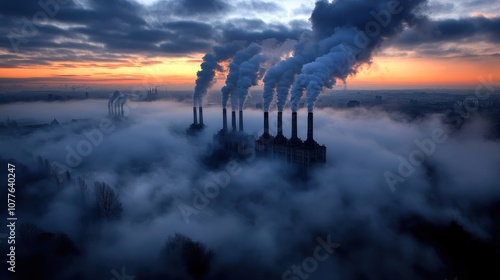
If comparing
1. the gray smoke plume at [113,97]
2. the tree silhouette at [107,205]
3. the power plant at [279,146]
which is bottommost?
the tree silhouette at [107,205]

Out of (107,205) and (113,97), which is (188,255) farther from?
(113,97)

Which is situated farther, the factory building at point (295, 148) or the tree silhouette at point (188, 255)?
the factory building at point (295, 148)

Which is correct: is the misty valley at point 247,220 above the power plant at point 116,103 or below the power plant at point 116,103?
below

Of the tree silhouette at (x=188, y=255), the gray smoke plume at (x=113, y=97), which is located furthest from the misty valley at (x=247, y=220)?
the gray smoke plume at (x=113, y=97)

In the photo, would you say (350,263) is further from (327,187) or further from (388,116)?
(388,116)

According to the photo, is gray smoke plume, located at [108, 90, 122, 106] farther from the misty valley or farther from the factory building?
the factory building

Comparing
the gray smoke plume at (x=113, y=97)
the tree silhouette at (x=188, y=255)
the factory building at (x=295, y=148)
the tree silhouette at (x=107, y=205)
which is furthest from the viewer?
the gray smoke plume at (x=113, y=97)

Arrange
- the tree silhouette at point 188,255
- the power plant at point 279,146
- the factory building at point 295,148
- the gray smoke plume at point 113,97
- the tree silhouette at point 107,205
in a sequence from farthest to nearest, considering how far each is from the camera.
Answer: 1. the gray smoke plume at point 113,97
2. the power plant at point 279,146
3. the factory building at point 295,148
4. the tree silhouette at point 107,205
5. the tree silhouette at point 188,255

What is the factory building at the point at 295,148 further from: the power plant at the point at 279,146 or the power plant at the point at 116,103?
the power plant at the point at 116,103
